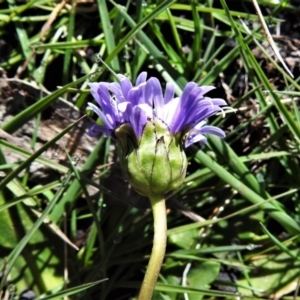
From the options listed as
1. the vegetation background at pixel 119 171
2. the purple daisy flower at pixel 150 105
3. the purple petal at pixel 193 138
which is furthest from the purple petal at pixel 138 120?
the vegetation background at pixel 119 171

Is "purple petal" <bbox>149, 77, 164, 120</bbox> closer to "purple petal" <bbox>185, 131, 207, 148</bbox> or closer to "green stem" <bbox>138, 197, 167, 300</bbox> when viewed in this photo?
"purple petal" <bbox>185, 131, 207, 148</bbox>

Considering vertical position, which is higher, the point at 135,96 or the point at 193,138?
the point at 135,96

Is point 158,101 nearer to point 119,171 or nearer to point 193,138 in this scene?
point 193,138

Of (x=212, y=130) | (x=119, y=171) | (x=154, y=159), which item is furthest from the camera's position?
Result: (x=119, y=171)

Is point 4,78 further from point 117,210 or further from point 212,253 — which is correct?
point 212,253

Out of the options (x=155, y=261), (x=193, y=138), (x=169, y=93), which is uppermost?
(x=169, y=93)

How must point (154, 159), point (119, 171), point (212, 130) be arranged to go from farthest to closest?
1. point (119, 171)
2. point (212, 130)
3. point (154, 159)

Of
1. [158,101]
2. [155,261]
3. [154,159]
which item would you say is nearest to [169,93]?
[158,101]
